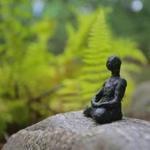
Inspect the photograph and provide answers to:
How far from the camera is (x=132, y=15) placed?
1009 centimetres

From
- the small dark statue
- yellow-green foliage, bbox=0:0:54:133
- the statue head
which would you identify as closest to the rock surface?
the small dark statue

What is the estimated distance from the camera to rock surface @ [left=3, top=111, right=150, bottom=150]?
105 inches

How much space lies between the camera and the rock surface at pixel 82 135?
2670mm

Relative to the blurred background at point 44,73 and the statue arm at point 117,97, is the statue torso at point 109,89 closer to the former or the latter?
the statue arm at point 117,97

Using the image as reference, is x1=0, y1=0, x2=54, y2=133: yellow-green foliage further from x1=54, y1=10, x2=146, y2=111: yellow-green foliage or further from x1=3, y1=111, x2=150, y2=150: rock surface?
x1=3, y1=111, x2=150, y2=150: rock surface

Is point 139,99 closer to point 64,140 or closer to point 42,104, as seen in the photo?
point 42,104

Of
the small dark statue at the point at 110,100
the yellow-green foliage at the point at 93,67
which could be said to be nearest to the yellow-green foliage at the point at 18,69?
the yellow-green foliage at the point at 93,67

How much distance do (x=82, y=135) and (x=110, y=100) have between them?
35 centimetres

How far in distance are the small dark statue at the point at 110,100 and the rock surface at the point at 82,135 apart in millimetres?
47

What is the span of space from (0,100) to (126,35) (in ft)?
16.1

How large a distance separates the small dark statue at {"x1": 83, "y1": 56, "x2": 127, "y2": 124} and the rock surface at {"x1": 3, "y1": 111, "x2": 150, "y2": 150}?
0.05m

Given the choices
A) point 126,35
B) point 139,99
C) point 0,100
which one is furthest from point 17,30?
point 126,35

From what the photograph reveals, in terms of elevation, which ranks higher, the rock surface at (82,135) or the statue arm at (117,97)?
the statue arm at (117,97)

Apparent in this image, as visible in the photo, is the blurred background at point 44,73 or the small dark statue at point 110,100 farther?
the blurred background at point 44,73
